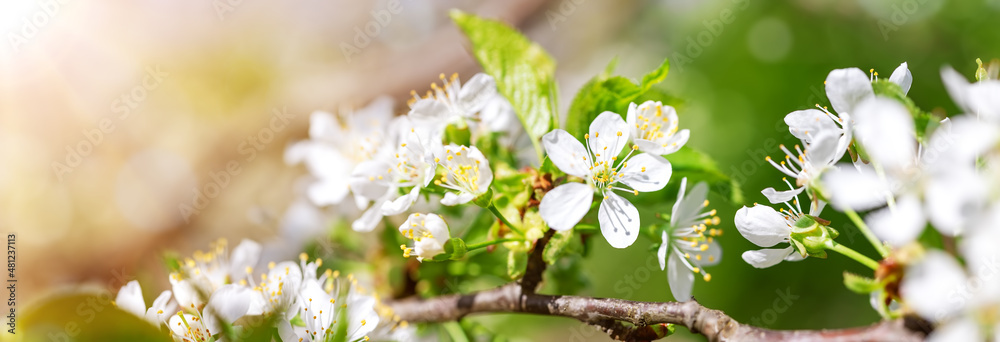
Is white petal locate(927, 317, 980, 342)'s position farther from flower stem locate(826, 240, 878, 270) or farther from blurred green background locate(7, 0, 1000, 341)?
blurred green background locate(7, 0, 1000, 341)

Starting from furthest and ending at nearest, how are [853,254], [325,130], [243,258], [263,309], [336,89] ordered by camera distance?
1. [336,89]
2. [325,130]
3. [243,258]
4. [263,309]
5. [853,254]

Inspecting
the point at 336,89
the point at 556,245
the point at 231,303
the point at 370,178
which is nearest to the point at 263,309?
the point at 231,303

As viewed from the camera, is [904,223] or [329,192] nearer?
[904,223]

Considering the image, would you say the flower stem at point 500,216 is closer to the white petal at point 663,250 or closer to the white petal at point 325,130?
the white petal at point 663,250

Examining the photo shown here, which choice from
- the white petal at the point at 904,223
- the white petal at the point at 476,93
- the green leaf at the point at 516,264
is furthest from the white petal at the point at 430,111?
the white petal at the point at 904,223

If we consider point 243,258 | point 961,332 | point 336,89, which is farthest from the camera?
point 336,89

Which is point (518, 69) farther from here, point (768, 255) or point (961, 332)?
point (961, 332)

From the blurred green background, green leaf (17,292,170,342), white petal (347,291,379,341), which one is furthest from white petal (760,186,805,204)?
the blurred green background

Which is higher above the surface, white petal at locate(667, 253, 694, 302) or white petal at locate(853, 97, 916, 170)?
white petal at locate(853, 97, 916, 170)
